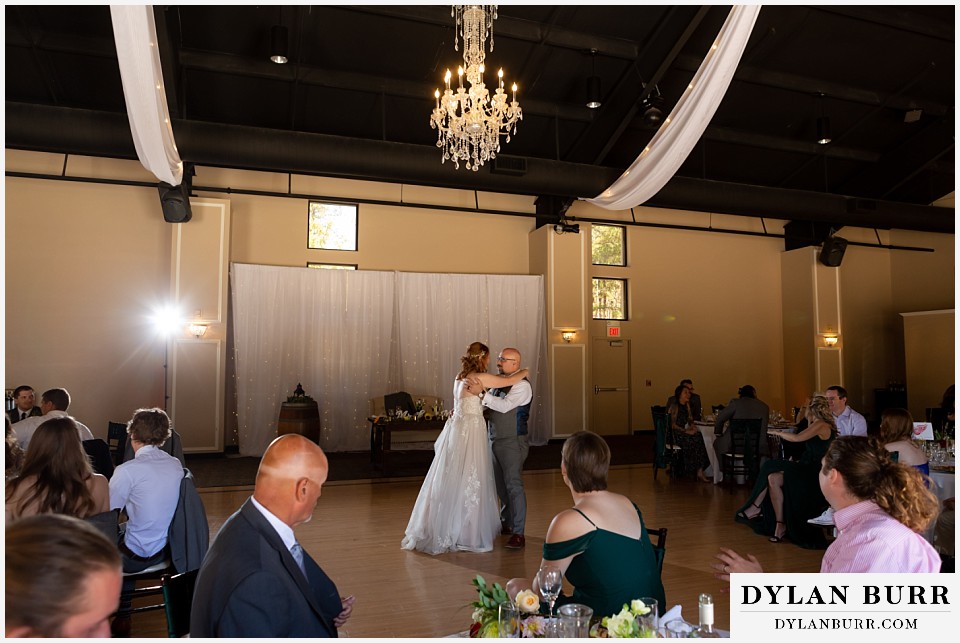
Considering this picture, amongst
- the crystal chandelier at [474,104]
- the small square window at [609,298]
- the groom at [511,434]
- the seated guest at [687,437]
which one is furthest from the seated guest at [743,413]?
the small square window at [609,298]

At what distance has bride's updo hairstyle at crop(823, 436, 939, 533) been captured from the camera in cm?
201

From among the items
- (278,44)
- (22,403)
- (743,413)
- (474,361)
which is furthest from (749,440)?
(22,403)

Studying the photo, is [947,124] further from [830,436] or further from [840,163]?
[830,436]

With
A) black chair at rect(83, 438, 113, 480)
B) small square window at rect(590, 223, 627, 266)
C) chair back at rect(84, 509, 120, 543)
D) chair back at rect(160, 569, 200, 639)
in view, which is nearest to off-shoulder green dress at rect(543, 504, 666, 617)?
chair back at rect(160, 569, 200, 639)

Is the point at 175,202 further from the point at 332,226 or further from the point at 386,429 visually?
the point at 386,429

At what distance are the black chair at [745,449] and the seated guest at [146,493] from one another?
6003 mm

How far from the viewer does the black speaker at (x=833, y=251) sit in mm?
13070

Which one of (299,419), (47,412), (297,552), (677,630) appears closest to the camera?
(677,630)

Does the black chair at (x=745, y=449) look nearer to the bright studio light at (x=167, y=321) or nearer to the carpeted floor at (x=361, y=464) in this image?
the carpeted floor at (x=361, y=464)

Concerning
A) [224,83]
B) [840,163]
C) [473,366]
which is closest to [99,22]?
[224,83]

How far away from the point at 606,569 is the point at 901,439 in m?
3.46

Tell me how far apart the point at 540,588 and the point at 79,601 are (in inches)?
47.8

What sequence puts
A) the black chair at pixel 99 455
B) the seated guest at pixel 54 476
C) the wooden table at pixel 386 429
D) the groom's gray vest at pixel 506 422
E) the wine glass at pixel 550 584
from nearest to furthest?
the wine glass at pixel 550 584 < the seated guest at pixel 54 476 < the black chair at pixel 99 455 < the groom's gray vest at pixel 506 422 < the wooden table at pixel 386 429

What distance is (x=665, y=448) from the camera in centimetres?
830
